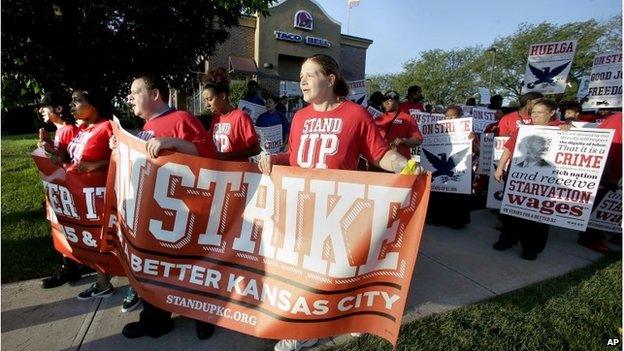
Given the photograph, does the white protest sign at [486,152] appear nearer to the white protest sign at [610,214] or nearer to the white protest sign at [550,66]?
the white protest sign at [550,66]

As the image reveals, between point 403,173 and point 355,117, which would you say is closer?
point 403,173

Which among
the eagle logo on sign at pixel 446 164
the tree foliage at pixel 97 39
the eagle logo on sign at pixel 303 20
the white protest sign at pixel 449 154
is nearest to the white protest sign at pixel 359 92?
the tree foliage at pixel 97 39

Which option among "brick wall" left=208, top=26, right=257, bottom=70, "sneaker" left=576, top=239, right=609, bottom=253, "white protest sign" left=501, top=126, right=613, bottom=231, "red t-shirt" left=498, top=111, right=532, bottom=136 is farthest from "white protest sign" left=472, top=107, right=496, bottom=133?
"brick wall" left=208, top=26, right=257, bottom=70

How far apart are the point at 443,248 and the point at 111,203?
151 inches

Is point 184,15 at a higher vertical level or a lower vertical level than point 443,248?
higher

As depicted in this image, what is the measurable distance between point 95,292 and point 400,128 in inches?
164

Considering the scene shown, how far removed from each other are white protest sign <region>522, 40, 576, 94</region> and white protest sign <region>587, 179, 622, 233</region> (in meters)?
2.27

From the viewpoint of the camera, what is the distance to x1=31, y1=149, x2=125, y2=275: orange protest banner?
10.3 ft

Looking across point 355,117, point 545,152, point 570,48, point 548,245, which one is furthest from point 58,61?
point 570,48

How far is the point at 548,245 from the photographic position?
16.5ft

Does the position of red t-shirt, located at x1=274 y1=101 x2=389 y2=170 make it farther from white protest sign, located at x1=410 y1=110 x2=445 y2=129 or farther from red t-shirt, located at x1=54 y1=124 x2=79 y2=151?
white protest sign, located at x1=410 y1=110 x2=445 y2=129

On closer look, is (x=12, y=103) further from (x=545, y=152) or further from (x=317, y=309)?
(x=545, y=152)

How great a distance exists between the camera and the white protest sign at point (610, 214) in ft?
15.9

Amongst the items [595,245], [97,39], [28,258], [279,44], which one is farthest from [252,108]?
[279,44]
